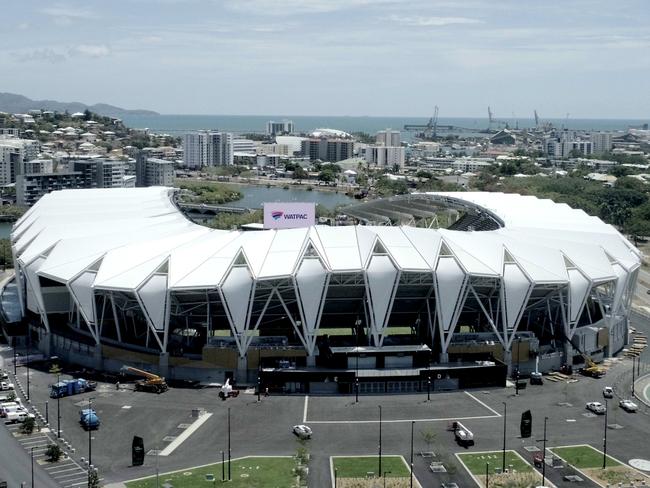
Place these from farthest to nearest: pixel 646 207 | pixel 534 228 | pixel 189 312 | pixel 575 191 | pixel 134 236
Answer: pixel 575 191, pixel 646 207, pixel 534 228, pixel 134 236, pixel 189 312

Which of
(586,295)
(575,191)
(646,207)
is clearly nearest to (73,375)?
(586,295)

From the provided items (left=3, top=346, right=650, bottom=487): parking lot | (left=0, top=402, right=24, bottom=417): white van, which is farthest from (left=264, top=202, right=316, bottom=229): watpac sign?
(left=0, top=402, right=24, bottom=417): white van

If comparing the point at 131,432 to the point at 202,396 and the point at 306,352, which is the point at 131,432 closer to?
the point at 202,396

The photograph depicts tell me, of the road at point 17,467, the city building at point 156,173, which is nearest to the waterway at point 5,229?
the city building at point 156,173

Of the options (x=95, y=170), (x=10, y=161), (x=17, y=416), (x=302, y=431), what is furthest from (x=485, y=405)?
(x=10, y=161)

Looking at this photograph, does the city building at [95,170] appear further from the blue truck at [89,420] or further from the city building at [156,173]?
the blue truck at [89,420]

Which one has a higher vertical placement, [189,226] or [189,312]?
[189,226]

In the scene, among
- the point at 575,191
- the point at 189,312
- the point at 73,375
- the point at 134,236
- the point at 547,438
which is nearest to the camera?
the point at 547,438
